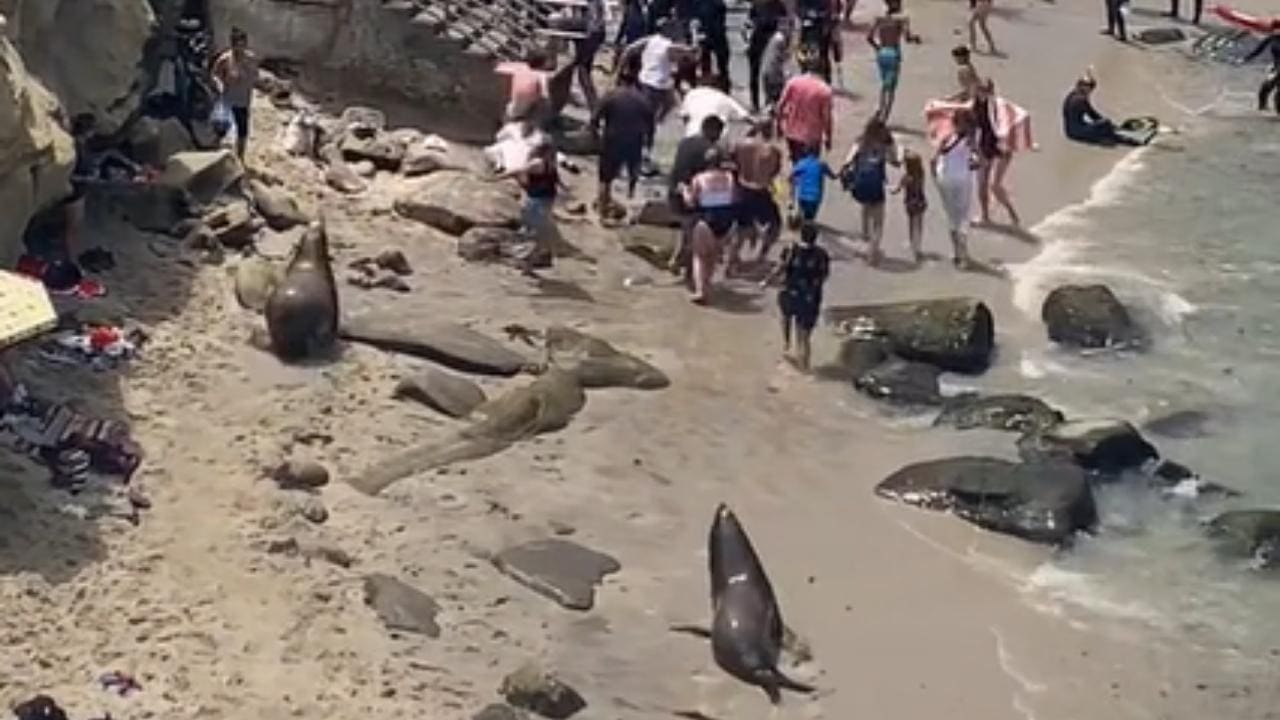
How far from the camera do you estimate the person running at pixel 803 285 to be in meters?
20.3

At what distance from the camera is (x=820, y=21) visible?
27.8m

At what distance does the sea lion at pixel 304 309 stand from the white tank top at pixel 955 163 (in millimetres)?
6278

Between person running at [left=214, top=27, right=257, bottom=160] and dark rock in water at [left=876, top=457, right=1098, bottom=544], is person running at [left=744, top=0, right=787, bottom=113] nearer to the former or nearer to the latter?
person running at [left=214, top=27, right=257, bottom=160]

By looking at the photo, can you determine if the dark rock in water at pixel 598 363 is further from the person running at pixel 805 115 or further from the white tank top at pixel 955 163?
the white tank top at pixel 955 163

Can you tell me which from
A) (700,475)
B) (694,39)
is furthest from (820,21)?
(700,475)

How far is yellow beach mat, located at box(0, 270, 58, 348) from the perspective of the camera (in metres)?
14.5

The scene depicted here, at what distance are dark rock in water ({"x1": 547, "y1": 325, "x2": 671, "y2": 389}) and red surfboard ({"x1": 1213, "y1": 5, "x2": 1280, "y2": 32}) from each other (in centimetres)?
1642

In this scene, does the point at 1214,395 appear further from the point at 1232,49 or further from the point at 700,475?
the point at 1232,49

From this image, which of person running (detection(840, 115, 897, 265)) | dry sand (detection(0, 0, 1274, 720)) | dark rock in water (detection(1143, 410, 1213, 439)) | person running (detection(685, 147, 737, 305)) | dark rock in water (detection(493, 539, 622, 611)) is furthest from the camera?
person running (detection(840, 115, 897, 265))

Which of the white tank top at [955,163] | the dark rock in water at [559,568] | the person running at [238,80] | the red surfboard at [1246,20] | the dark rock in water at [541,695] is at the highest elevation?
the person running at [238,80]

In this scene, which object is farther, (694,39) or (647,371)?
(694,39)

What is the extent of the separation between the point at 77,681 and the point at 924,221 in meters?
12.8

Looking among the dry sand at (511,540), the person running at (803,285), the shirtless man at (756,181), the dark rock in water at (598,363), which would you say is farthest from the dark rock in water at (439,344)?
the shirtless man at (756,181)

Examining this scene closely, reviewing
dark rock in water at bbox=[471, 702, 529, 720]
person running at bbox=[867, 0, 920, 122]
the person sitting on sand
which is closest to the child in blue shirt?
person running at bbox=[867, 0, 920, 122]
